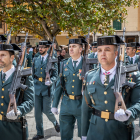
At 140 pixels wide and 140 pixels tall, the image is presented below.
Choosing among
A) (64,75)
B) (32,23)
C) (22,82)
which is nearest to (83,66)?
(64,75)

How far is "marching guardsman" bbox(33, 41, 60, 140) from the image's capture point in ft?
19.8

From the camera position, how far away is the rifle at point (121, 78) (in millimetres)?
2783

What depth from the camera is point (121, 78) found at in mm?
2957

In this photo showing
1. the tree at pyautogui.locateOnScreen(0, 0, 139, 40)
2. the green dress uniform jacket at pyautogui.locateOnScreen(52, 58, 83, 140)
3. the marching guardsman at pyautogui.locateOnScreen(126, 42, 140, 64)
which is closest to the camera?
the green dress uniform jacket at pyautogui.locateOnScreen(52, 58, 83, 140)

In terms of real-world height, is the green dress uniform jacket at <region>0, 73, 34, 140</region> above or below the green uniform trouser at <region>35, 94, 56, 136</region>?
above

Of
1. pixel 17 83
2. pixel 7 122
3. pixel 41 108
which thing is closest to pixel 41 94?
pixel 41 108

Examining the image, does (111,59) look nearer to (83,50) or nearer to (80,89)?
(80,89)

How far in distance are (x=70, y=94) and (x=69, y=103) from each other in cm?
18

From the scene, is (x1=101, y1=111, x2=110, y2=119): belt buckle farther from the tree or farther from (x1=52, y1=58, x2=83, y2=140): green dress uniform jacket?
the tree

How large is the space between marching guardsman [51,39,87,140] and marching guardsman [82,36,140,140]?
5.12ft

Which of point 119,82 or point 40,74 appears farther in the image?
point 40,74

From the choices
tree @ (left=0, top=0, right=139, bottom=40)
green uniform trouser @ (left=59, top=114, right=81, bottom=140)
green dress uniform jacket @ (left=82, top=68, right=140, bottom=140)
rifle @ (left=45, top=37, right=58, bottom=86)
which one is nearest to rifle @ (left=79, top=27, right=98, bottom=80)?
green uniform trouser @ (left=59, top=114, right=81, bottom=140)

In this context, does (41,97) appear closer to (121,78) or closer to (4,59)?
(4,59)

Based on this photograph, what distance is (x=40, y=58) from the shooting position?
6.72m
